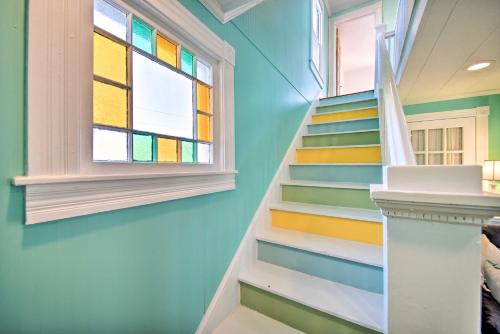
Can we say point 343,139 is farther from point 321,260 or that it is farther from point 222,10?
point 222,10

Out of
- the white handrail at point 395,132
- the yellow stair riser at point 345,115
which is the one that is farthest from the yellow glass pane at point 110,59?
the yellow stair riser at point 345,115

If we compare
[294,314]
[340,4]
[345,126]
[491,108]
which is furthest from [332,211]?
[340,4]

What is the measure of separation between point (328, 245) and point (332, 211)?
0.98 feet

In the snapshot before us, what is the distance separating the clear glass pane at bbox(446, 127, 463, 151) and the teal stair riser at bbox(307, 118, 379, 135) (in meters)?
1.36

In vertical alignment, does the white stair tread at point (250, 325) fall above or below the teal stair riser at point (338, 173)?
below

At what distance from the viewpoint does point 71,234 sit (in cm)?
63

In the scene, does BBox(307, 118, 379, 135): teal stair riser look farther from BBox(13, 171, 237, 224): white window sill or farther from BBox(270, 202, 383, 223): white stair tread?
BBox(13, 171, 237, 224): white window sill

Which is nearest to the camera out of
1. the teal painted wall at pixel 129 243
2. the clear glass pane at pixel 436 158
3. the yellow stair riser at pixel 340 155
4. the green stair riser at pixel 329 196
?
the teal painted wall at pixel 129 243

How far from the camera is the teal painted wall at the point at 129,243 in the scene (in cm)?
53

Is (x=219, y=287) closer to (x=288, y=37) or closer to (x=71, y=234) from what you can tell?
(x=71, y=234)

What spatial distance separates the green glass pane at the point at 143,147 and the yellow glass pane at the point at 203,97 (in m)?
0.36

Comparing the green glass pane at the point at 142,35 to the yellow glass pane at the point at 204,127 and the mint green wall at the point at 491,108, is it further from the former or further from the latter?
the mint green wall at the point at 491,108

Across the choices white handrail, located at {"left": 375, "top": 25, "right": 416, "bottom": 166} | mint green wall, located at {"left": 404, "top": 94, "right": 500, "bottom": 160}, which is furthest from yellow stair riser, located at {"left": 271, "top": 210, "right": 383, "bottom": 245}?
mint green wall, located at {"left": 404, "top": 94, "right": 500, "bottom": 160}

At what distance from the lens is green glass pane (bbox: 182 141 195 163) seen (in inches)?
41.8
